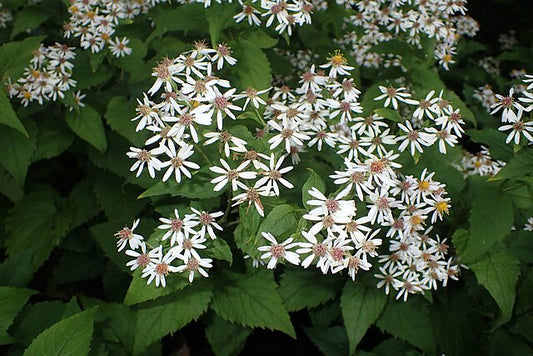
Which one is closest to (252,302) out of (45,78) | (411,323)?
(411,323)

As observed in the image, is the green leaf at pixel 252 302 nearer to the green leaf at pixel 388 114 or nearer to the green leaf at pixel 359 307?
the green leaf at pixel 359 307

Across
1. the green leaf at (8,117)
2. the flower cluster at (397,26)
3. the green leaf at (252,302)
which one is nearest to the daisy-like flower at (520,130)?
the flower cluster at (397,26)

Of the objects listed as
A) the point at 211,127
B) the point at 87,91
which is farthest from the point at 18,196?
the point at 211,127

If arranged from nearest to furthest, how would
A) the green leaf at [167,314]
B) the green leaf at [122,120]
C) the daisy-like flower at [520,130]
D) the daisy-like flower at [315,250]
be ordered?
the daisy-like flower at [315,250] → the daisy-like flower at [520,130] → the green leaf at [167,314] → the green leaf at [122,120]

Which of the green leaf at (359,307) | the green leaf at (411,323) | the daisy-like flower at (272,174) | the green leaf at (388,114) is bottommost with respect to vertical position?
the green leaf at (411,323)

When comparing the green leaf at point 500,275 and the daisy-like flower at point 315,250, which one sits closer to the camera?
the daisy-like flower at point 315,250

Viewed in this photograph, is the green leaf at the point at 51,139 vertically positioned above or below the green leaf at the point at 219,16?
below

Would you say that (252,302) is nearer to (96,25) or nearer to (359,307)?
(359,307)
